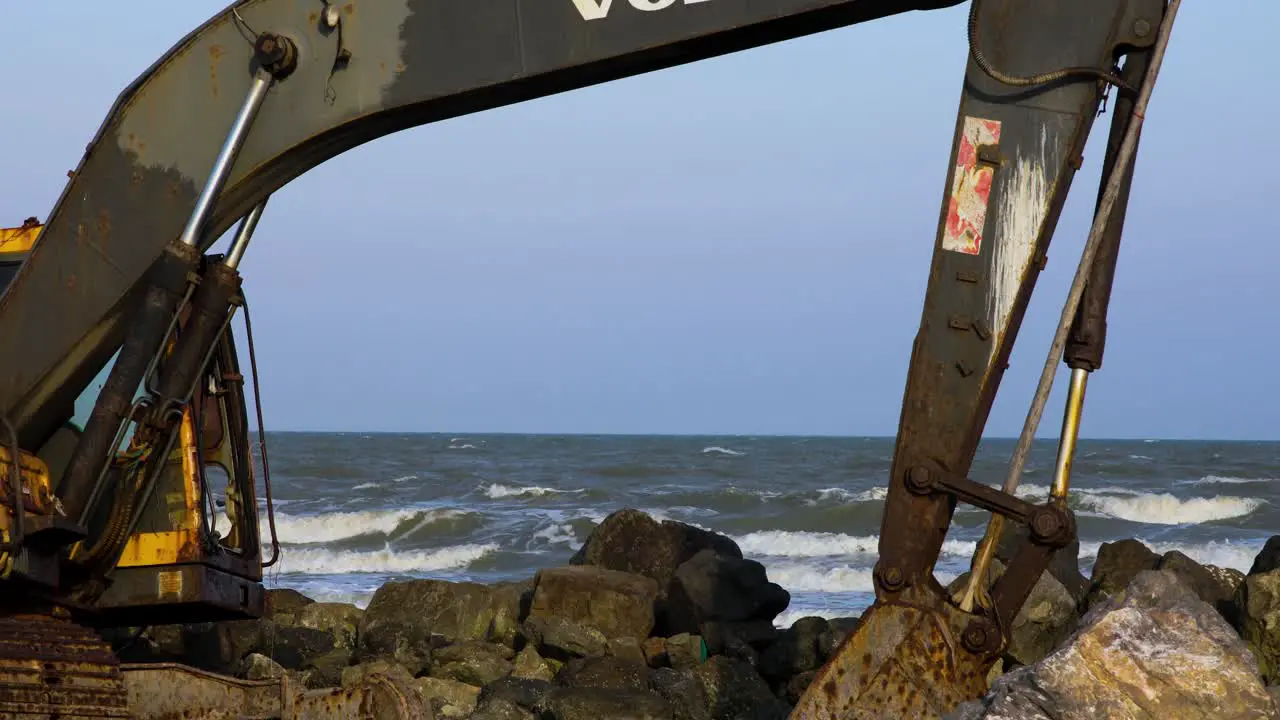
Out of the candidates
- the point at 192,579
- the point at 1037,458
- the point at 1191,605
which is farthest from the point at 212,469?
the point at 1037,458

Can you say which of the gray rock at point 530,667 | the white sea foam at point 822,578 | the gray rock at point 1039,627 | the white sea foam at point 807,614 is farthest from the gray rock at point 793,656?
the white sea foam at point 822,578

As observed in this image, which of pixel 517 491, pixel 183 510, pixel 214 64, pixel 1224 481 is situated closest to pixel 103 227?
pixel 214 64

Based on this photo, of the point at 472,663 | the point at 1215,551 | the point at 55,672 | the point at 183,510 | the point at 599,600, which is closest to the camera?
the point at 55,672

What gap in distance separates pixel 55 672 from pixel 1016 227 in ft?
12.7

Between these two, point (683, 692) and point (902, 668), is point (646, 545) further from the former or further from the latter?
point (902, 668)

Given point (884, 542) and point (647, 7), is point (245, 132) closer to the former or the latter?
point (647, 7)

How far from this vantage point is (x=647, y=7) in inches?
213

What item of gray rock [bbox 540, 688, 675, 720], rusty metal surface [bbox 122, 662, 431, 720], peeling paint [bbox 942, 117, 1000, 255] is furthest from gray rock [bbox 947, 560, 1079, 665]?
peeling paint [bbox 942, 117, 1000, 255]

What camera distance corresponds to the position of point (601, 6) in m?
5.46

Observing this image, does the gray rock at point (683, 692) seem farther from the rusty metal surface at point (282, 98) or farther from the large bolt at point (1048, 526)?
the large bolt at point (1048, 526)

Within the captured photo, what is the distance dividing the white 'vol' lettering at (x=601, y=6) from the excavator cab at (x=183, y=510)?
1813mm

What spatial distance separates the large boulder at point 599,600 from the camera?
11641 millimetres

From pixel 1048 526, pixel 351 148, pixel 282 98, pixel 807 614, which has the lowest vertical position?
pixel 807 614

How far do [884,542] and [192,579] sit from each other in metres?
3.33
